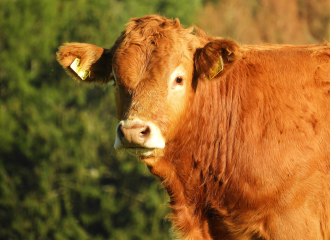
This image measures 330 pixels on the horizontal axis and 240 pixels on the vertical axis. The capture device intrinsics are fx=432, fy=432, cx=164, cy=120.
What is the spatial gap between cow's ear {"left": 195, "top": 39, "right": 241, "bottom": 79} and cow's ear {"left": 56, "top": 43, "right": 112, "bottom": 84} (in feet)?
3.90

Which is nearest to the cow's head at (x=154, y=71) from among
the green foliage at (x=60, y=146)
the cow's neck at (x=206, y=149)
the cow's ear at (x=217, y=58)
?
the cow's ear at (x=217, y=58)

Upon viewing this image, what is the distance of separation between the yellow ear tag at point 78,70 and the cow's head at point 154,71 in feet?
0.04

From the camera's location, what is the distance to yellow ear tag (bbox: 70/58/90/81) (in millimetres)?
5234

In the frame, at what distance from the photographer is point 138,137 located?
13.4ft

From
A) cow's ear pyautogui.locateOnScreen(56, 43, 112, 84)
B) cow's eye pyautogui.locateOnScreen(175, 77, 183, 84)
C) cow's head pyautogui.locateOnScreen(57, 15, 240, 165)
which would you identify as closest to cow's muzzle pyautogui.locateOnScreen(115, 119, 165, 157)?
cow's head pyautogui.locateOnScreen(57, 15, 240, 165)

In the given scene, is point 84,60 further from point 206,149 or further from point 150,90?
point 206,149

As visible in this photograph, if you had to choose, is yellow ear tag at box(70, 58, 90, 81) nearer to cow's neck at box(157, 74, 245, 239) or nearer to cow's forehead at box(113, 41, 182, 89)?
cow's forehead at box(113, 41, 182, 89)

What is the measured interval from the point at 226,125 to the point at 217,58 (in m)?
0.78

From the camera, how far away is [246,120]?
4.78 metres

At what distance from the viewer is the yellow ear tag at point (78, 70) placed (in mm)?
5234

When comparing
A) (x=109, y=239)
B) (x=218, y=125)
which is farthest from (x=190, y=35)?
(x=109, y=239)

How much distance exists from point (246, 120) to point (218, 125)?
13.8 inches

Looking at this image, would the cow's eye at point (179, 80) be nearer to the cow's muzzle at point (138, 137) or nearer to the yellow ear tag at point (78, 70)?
the cow's muzzle at point (138, 137)

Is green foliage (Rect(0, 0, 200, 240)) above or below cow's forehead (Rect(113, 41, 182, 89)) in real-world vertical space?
below
